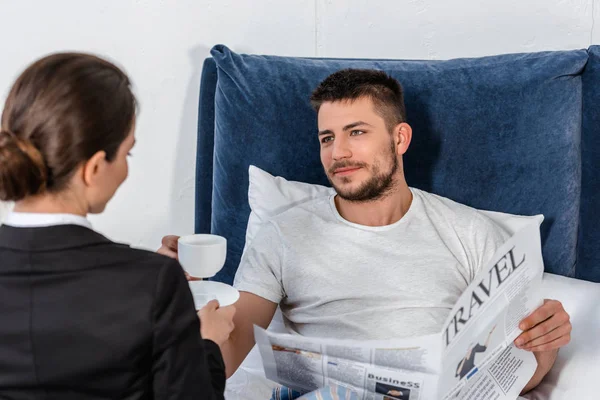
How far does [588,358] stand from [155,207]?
1.36m

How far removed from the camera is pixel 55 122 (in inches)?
32.8

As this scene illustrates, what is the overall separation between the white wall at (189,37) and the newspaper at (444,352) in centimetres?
89

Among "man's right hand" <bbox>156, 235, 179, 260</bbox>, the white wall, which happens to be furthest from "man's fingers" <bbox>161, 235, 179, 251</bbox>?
the white wall

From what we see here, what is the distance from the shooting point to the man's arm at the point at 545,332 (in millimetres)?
1386

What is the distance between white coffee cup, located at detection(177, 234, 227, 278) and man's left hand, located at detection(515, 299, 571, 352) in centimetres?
59

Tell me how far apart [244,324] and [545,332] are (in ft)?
1.94

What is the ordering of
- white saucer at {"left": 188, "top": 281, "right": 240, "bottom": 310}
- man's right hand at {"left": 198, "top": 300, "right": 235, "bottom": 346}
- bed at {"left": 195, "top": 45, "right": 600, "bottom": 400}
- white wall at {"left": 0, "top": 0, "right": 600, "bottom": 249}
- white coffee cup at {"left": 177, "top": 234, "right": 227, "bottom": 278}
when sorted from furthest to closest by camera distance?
white wall at {"left": 0, "top": 0, "right": 600, "bottom": 249}
bed at {"left": 195, "top": 45, "right": 600, "bottom": 400}
white coffee cup at {"left": 177, "top": 234, "right": 227, "bottom": 278}
white saucer at {"left": 188, "top": 281, "right": 240, "bottom": 310}
man's right hand at {"left": 198, "top": 300, "right": 235, "bottom": 346}

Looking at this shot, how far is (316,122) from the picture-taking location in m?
1.79

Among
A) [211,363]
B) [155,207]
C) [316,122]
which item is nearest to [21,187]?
[211,363]

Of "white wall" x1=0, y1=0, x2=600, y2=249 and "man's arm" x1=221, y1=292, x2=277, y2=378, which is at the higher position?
"white wall" x1=0, y1=0, x2=600, y2=249

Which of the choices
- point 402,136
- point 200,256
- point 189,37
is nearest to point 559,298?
point 402,136

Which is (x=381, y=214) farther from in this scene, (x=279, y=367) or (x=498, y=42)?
(x=498, y=42)

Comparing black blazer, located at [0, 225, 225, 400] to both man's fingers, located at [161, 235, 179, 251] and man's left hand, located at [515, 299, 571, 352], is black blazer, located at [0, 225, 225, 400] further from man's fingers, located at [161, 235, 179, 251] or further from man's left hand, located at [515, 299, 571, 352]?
man's left hand, located at [515, 299, 571, 352]

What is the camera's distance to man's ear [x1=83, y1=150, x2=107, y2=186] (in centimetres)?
87
